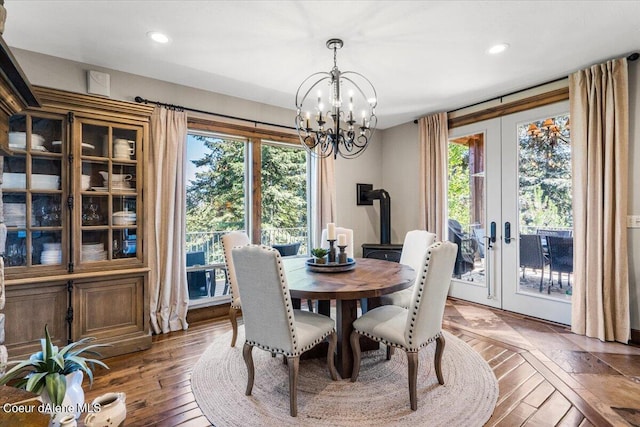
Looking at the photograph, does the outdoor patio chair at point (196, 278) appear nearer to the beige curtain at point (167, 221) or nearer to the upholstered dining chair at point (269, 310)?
the beige curtain at point (167, 221)

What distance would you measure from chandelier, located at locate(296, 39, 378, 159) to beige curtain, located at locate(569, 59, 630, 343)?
207cm

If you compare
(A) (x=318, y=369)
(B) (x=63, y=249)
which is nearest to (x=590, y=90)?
(A) (x=318, y=369)

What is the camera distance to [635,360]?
260 centimetres

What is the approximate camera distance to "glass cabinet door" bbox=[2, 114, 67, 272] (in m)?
2.49

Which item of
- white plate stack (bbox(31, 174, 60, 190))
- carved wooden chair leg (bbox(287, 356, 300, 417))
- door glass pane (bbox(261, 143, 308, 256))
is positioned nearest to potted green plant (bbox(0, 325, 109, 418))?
carved wooden chair leg (bbox(287, 356, 300, 417))

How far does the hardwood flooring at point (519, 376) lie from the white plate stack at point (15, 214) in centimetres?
135

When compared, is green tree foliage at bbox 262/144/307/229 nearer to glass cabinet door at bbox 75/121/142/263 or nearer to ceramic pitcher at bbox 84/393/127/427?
glass cabinet door at bbox 75/121/142/263

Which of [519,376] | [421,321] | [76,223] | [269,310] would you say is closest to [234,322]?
[269,310]

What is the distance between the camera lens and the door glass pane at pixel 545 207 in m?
3.44

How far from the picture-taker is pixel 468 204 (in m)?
4.32

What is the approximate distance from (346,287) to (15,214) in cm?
267

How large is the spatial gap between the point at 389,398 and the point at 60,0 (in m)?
3.43

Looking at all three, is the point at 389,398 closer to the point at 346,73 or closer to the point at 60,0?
the point at 346,73

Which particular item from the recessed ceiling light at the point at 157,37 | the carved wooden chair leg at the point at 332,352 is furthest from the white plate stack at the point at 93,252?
the carved wooden chair leg at the point at 332,352
